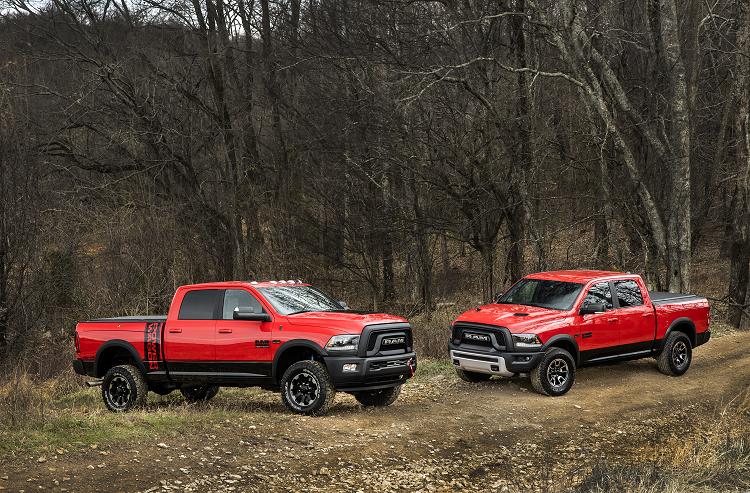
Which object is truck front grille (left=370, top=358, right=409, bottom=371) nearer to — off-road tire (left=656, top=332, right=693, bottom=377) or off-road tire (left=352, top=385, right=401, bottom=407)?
off-road tire (left=352, top=385, right=401, bottom=407)

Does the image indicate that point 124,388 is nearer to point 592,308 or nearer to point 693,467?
point 592,308

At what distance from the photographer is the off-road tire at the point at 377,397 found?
11.9 metres

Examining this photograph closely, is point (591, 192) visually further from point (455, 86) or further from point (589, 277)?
point (589, 277)

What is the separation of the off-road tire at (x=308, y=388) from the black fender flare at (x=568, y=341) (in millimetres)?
3646

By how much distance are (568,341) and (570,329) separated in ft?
0.65

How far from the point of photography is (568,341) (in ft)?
42.8

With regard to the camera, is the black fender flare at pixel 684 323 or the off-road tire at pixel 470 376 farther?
the black fender flare at pixel 684 323

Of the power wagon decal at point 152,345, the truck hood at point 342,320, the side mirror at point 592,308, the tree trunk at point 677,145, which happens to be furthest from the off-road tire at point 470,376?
the tree trunk at point 677,145

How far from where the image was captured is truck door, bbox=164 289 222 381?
38.4 feet

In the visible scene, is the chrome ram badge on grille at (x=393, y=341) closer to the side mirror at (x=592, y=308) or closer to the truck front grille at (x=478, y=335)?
the truck front grille at (x=478, y=335)

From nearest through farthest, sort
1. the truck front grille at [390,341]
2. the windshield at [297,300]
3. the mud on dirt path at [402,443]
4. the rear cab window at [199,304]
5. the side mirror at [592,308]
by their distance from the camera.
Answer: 1. the mud on dirt path at [402,443]
2. the truck front grille at [390,341]
3. the windshield at [297,300]
4. the rear cab window at [199,304]
5. the side mirror at [592,308]

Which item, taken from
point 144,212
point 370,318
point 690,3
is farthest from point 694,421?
point 144,212

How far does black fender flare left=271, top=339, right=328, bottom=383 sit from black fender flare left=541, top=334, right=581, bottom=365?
3.73m

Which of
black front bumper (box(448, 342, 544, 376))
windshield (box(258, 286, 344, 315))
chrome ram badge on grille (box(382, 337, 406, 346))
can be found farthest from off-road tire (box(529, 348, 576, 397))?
windshield (box(258, 286, 344, 315))
